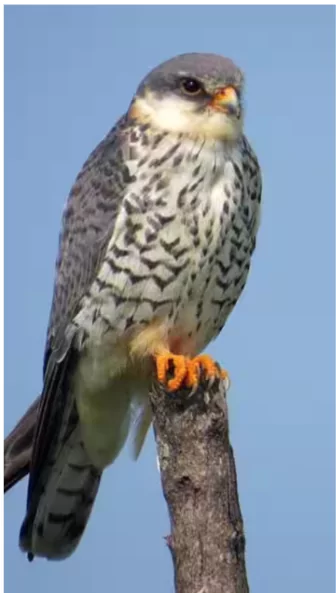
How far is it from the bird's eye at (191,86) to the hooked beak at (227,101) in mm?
76

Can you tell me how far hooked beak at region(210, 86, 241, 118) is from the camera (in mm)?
4996

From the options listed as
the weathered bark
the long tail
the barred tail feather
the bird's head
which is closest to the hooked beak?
the bird's head

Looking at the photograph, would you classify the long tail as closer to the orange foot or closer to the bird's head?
the orange foot

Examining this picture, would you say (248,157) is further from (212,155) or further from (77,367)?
(77,367)

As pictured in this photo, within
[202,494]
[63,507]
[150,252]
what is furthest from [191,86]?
[63,507]

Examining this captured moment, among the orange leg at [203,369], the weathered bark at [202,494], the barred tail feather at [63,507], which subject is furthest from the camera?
the barred tail feather at [63,507]

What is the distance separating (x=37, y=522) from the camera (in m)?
5.57

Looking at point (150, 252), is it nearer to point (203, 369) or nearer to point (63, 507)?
point (203, 369)

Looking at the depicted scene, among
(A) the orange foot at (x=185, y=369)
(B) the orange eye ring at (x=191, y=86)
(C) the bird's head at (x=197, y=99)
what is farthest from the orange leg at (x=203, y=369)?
(B) the orange eye ring at (x=191, y=86)

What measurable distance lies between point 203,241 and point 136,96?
0.79 m

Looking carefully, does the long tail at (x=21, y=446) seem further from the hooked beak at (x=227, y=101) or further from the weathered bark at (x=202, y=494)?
the hooked beak at (x=227, y=101)

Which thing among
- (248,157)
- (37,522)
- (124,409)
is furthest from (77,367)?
(248,157)

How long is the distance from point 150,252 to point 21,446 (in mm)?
1192

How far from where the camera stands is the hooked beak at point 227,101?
500 centimetres
